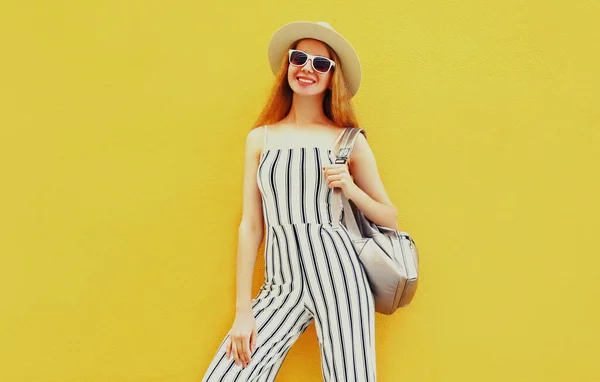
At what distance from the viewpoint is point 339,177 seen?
1.88m

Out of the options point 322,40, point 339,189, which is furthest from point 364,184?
point 322,40

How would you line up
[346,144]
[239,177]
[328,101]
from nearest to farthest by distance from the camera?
[346,144] → [328,101] → [239,177]

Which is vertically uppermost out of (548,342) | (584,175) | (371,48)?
(371,48)

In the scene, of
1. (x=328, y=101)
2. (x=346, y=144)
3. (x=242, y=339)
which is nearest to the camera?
(x=242, y=339)

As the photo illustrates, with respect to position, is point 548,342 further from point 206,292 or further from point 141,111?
point 141,111

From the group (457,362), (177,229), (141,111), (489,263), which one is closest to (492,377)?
(457,362)

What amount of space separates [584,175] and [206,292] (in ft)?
5.14

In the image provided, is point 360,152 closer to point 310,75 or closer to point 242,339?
point 310,75

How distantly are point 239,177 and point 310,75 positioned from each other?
54 centimetres

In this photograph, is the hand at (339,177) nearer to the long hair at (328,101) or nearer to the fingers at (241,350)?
the long hair at (328,101)

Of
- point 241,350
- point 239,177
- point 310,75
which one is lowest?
point 241,350

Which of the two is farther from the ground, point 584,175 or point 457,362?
point 584,175

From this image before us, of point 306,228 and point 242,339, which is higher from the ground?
point 306,228

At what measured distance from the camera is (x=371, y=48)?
230 centimetres
